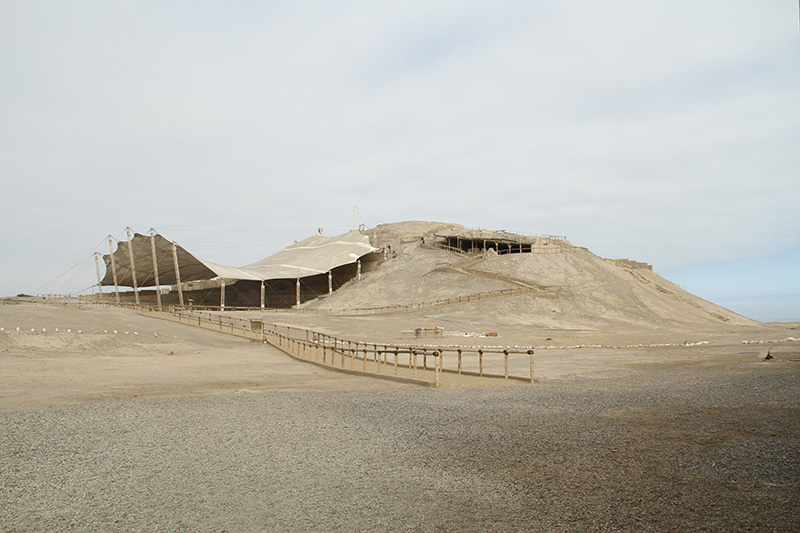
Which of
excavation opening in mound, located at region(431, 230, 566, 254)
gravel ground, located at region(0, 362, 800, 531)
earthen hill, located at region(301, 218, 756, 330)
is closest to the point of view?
gravel ground, located at region(0, 362, 800, 531)

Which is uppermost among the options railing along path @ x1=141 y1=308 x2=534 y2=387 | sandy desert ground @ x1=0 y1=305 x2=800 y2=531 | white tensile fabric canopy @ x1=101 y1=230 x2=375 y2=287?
white tensile fabric canopy @ x1=101 y1=230 x2=375 y2=287

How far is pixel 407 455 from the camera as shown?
748 cm

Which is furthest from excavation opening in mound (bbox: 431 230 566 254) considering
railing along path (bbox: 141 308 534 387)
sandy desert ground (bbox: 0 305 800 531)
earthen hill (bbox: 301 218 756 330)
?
sandy desert ground (bbox: 0 305 800 531)

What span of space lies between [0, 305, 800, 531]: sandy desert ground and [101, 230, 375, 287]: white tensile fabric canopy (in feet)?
144

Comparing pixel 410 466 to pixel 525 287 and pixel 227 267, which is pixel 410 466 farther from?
pixel 227 267

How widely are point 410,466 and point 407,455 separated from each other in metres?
0.53

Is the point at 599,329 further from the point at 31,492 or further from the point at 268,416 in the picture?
the point at 31,492

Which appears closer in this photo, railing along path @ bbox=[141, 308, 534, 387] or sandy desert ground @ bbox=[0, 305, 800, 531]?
sandy desert ground @ bbox=[0, 305, 800, 531]

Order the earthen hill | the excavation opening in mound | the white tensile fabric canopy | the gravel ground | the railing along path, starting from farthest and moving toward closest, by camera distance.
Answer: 1. the excavation opening in mound
2. the white tensile fabric canopy
3. the earthen hill
4. the railing along path
5. the gravel ground

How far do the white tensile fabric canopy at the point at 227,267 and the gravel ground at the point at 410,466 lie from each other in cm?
4825

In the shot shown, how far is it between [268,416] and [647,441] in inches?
253

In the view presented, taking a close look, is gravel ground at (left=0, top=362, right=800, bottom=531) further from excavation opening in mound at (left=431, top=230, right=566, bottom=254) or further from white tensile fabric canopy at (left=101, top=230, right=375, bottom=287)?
excavation opening in mound at (left=431, top=230, right=566, bottom=254)

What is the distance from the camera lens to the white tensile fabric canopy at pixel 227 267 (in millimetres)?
57625

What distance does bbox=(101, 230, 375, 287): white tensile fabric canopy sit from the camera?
57.6 metres
